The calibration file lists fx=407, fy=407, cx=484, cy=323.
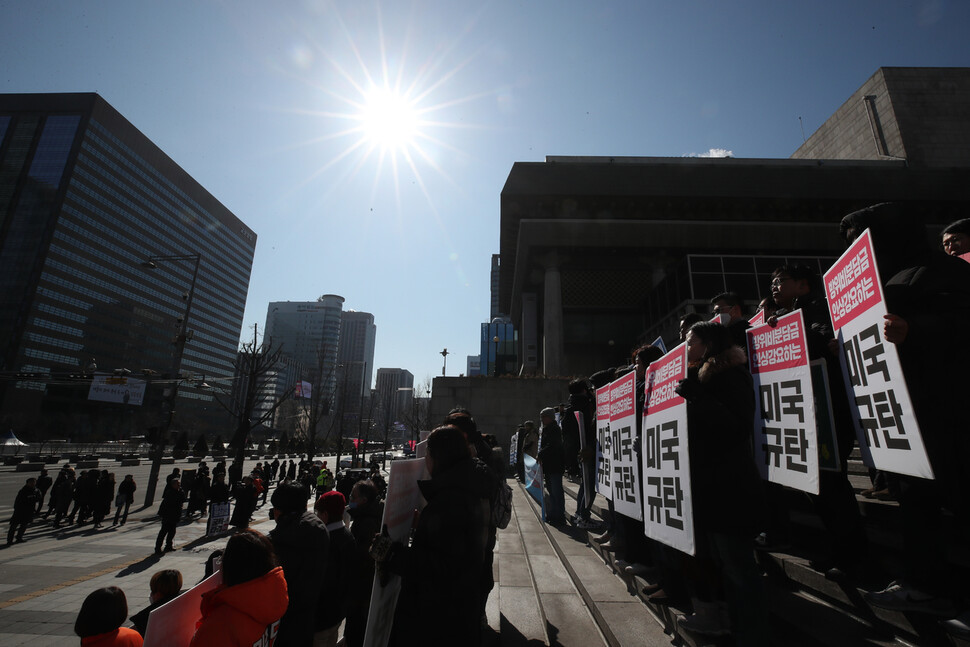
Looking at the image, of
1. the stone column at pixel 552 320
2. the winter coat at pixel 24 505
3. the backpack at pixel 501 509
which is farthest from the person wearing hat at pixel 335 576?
the stone column at pixel 552 320

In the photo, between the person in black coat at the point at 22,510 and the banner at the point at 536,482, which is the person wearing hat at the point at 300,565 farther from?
the person in black coat at the point at 22,510

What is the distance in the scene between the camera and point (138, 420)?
75062 mm

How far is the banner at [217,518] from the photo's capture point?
11477mm

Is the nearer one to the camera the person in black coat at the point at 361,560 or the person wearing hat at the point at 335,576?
the person wearing hat at the point at 335,576

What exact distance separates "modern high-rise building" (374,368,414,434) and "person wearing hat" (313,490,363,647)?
48.7 m

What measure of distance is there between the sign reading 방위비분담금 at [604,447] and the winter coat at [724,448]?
73.5 inches

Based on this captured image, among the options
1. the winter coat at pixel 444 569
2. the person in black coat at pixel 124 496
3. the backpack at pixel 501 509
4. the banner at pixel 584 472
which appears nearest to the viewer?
the winter coat at pixel 444 569

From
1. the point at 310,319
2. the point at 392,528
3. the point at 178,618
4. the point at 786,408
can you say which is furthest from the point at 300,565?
the point at 310,319

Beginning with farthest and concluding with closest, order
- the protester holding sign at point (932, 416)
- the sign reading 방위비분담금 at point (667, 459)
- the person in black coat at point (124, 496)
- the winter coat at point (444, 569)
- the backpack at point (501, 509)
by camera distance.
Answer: the person in black coat at point (124, 496), the backpack at point (501, 509), the sign reading 방위비분담금 at point (667, 459), the protester holding sign at point (932, 416), the winter coat at point (444, 569)

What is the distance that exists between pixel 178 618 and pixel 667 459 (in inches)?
120

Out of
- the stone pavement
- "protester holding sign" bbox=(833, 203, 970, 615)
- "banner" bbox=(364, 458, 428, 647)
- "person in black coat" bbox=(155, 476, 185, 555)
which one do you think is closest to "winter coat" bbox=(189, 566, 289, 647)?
"banner" bbox=(364, 458, 428, 647)

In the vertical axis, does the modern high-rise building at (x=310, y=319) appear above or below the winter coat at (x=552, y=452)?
above

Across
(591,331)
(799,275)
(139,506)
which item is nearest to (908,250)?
(799,275)

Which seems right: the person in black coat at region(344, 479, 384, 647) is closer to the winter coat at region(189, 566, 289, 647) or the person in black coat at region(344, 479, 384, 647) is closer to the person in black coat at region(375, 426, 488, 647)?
the winter coat at region(189, 566, 289, 647)
